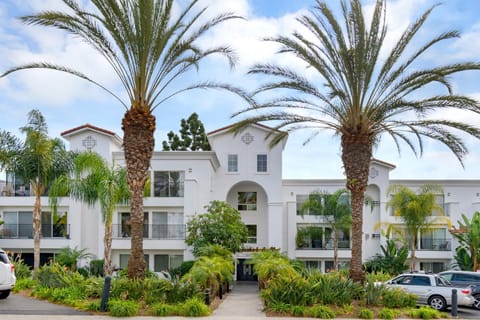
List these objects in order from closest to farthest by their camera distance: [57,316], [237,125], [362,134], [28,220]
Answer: [57,316], [362,134], [237,125], [28,220]

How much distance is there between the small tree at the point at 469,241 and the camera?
34312 millimetres

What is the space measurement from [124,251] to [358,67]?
856 inches

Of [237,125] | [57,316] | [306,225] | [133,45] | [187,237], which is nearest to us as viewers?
Answer: [57,316]

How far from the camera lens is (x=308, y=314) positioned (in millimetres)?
17297

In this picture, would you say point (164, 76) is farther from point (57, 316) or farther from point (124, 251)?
point (124, 251)

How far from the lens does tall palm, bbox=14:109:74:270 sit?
27.8m

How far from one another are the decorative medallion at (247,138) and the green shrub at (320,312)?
23.4 metres

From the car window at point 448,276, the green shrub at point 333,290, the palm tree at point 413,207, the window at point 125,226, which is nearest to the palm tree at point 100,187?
the window at point 125,226

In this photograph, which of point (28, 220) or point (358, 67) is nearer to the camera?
point (358, 67)

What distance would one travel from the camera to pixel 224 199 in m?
39.7

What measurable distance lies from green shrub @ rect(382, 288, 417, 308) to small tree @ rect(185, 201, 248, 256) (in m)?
13.8

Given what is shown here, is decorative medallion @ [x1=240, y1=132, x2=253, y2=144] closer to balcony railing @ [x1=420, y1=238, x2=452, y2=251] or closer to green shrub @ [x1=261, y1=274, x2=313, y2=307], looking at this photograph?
balcony railing @ [x1=420, y1=238, x2=452, y2=251]

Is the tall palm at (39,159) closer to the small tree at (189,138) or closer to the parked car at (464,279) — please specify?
the parked car at (464,279)

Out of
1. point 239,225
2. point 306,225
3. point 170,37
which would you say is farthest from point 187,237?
point 170,37
